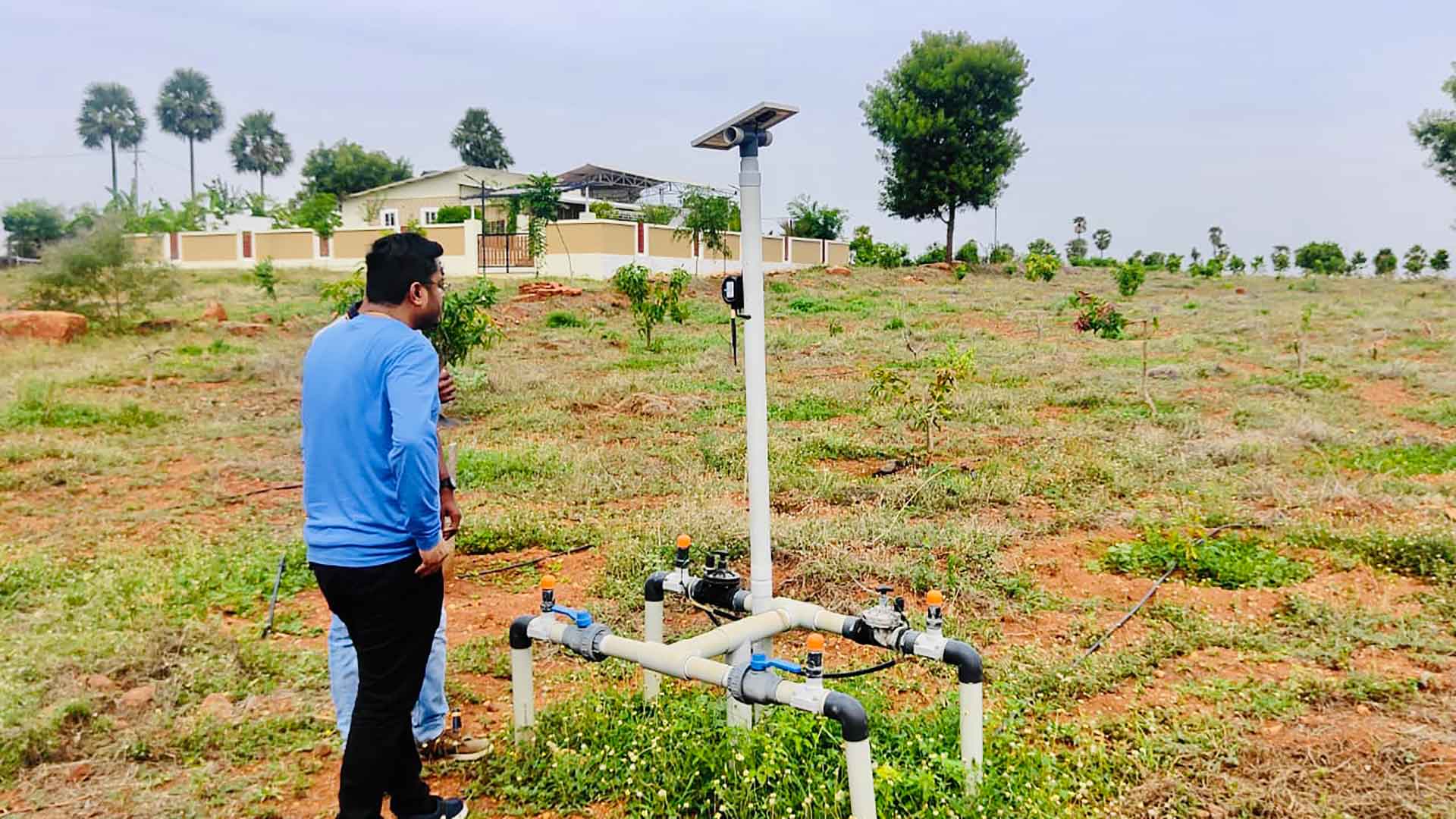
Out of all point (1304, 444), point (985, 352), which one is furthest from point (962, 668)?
point (985, 352)

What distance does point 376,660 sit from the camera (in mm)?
2549

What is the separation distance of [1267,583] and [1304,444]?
3.36 metres

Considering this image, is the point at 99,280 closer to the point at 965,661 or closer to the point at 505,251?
the point at 505,251

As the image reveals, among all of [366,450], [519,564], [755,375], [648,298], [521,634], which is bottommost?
[519,564]

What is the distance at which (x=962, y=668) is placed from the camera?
264cm

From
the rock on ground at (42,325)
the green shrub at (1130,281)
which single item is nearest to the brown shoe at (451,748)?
the rock on ground at (42,325)

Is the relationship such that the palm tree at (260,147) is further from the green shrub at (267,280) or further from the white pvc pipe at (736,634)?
the white pvc pipe at (736,634)

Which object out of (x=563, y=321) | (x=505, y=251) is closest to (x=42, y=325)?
(x=563, y=321)

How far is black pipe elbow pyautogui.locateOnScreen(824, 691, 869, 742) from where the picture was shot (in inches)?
87.8

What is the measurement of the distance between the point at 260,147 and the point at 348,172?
15.0 m

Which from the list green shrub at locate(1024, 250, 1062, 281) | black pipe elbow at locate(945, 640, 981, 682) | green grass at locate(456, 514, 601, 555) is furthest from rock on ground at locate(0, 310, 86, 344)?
green shrub at locate(1024, 250, 1062, 281)

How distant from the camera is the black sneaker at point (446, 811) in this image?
8.88 ft

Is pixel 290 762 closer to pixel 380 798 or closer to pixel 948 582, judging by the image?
pixel 380 798

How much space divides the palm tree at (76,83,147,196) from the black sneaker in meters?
68.7
